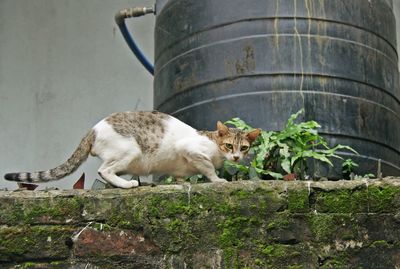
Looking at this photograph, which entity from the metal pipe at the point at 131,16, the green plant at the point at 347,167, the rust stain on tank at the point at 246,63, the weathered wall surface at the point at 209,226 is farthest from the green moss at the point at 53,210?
the metal pipe at the point at 131,16

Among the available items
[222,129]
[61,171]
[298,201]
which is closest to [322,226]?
[298,201]

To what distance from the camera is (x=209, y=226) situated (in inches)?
127

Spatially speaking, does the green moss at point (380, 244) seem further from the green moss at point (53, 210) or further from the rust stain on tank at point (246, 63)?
the rust stain on tank at point (246, 63)

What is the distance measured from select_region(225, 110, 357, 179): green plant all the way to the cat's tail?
600 millimetres

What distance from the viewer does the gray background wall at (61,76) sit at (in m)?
5.97

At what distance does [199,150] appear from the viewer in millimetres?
3838

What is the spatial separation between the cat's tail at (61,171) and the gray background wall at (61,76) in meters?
2.15

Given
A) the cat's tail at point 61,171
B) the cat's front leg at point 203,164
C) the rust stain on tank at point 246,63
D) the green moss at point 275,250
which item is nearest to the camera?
the green moss at point 275,250

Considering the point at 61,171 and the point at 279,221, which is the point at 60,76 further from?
the point at 279,221

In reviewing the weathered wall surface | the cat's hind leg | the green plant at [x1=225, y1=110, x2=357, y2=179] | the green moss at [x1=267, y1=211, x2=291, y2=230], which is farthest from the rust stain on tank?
the green moss at [x1=267, y1=211, x2=291, y2=230]

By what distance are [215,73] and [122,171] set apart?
2.61ft

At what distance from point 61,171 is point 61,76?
248cm

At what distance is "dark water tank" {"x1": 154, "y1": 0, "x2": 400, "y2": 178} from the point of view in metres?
4.15

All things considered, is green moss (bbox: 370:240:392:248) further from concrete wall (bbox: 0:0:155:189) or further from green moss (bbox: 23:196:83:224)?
concrete wall (bbox: 0:0:155:189)
